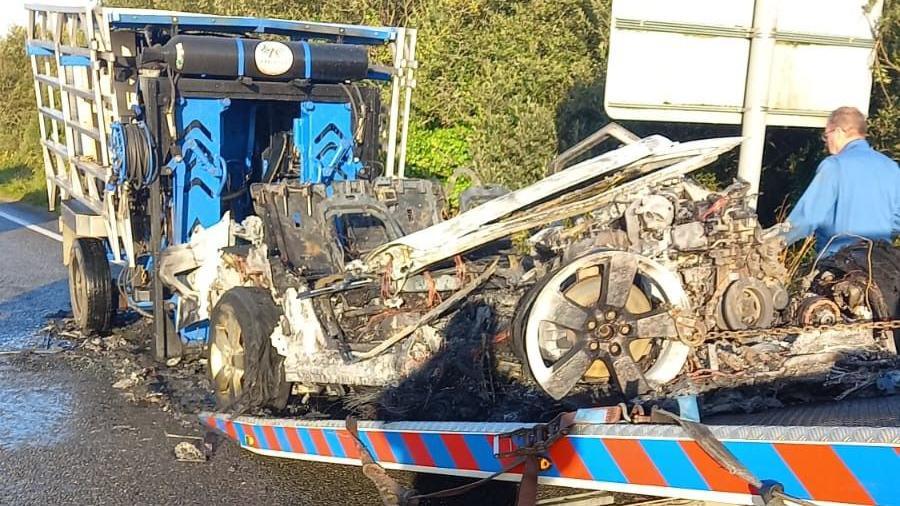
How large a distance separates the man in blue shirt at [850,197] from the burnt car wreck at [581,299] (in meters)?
0.35

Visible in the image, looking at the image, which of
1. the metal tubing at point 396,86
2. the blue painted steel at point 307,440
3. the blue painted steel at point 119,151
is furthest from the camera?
the metal tubing at point 396,86

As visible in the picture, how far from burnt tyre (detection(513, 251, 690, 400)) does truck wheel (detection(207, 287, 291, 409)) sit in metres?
1.63

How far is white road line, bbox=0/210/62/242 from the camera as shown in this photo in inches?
534

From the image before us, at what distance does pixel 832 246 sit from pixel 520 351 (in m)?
2.09

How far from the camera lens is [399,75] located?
827cm

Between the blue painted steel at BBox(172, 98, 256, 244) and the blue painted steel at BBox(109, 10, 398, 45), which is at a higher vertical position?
the blue painted steel at BBox(109, 10, 398, 45)

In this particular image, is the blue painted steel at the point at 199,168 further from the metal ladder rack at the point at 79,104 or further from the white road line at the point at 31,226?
the white road line at the point at 31,226

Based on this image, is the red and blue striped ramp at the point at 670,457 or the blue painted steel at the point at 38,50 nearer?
the red and blue striped ramp at the point at 670,457

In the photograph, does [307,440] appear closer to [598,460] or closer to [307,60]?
[598,460]

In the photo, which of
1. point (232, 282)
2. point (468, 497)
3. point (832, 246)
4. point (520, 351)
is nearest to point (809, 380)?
point (832, 246)

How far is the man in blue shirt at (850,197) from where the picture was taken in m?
5.18

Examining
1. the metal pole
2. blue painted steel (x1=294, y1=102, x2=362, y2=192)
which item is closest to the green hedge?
the metal pole

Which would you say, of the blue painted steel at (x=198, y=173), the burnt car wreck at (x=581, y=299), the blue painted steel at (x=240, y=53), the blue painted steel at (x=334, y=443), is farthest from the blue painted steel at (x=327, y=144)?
the blue painted steel at (x=334, y=443)

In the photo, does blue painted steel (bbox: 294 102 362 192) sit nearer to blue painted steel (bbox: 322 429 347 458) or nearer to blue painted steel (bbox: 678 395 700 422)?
blue painted steel (bbox: 322 429 347 458)
